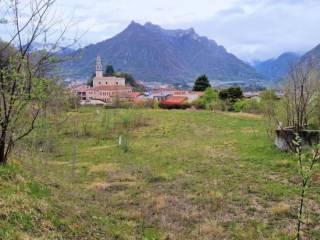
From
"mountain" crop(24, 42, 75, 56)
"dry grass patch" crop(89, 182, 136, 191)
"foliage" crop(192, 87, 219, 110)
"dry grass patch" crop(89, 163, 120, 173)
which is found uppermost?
"mountain" crop(24, 42, 75, 56)

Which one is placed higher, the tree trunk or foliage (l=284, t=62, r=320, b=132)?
foliage (l=284, t=62, r=320, b=132)

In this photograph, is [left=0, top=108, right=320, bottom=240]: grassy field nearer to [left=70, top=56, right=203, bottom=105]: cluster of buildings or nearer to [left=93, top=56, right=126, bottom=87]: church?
[left=70, top=56, right=203, bottom=105]: cluster of buildings

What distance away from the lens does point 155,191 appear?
385 inches

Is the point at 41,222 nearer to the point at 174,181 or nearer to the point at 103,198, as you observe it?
the point at 103,198

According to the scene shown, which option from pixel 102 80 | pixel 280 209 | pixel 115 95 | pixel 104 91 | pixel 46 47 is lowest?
pixel 280 209

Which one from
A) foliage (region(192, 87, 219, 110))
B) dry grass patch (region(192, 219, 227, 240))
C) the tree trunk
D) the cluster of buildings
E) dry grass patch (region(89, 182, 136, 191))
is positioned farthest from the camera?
the cluster of buildings

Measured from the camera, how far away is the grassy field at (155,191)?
21.1ft

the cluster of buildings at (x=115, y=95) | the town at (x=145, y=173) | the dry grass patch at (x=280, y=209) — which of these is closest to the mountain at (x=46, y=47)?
the town at (x=145, y=173)

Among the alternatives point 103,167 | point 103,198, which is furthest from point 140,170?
point 103,198

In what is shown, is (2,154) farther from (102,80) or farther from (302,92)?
(102,80)

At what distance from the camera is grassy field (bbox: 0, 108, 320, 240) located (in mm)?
6441

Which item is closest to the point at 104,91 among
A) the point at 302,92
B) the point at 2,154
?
the point at 302,92

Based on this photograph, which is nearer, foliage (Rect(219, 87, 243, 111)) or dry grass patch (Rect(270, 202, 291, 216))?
dry grass patch (Rect(270, 202, 291, 216))

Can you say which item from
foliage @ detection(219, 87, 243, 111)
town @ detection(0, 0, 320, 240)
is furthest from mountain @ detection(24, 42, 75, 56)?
foliage @ detection(219, 87, 243, 111)
